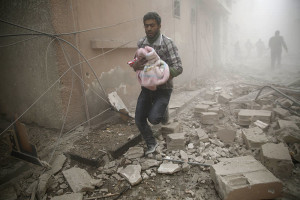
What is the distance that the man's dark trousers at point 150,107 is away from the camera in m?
2.48

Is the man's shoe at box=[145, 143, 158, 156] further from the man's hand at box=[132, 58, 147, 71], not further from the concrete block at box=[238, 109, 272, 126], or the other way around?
the concrete block at box=[238, 109, 272, 126]

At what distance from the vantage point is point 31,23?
3.10 metres

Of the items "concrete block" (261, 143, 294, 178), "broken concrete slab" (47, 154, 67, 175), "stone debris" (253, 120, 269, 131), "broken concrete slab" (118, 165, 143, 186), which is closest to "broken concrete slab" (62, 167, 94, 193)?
"broken concrete slab" (47, 154, 67, 175)

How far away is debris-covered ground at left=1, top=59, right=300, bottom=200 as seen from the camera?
2.10 metres

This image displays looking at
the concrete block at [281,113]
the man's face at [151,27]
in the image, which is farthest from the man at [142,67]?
the concrete block at [281,113]

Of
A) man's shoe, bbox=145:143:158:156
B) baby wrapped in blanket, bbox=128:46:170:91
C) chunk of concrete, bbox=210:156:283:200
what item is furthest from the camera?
man's shoe, bbox=145:143:158:156

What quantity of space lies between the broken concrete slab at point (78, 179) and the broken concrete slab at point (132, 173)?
384mm

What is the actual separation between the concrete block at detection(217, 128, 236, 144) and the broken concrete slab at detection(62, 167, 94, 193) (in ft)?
6.82

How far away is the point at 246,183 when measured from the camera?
178cm

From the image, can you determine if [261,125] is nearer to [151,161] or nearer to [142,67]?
[151,161]

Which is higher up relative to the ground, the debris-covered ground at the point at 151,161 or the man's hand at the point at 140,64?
the man's hand at the point at 140,64

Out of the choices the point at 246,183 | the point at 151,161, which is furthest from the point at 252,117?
the point at 151,161

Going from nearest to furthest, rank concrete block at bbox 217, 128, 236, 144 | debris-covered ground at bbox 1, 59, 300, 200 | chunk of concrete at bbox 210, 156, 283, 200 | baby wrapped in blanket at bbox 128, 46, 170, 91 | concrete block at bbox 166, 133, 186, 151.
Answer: chunk of concrete at bbox 210, 156, 283, 200 → debris-covered ground at bbox 1, 59, 300, 200 → baby wrapped in blanket at bbox 128, 46, 170, 91 → concrete block at bbox 166, 133, 186, 151 → concrete block at bbox 217, 128, 236, 144

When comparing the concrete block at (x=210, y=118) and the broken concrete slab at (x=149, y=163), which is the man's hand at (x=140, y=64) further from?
the concrete block at (x=210, y=118)
